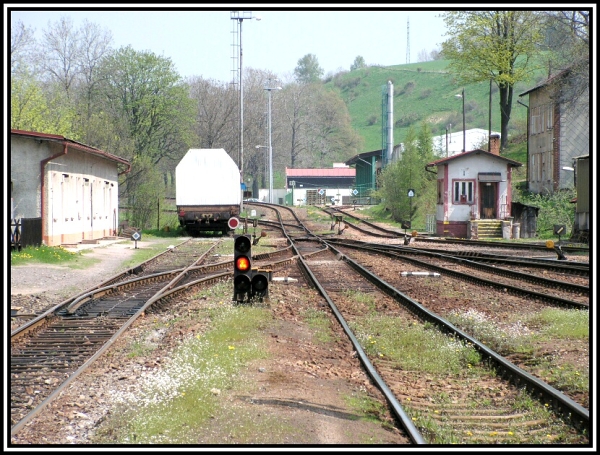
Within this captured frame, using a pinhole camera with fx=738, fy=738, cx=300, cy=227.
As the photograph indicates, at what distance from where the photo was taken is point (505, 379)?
795 cm

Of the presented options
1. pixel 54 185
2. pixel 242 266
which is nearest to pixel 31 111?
pixel 54 185

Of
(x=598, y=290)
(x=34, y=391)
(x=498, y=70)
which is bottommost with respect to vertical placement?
(x=34, y=391)

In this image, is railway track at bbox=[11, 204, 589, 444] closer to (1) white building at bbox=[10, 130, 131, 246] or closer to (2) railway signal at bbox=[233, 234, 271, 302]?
(2) railway signal at bbox=[233, 234, 271, 302]

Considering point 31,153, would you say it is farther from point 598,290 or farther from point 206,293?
point 598,290

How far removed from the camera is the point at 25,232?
22375 millimetres

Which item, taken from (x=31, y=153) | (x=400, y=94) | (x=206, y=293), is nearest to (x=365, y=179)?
(x=31, y=153)

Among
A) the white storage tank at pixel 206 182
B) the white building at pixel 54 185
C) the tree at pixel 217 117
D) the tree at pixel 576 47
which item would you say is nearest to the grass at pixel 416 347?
the white building at pixel 54 185

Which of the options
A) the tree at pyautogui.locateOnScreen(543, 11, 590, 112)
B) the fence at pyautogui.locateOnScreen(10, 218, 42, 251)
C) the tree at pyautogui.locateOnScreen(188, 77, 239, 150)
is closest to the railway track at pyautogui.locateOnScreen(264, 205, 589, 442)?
the fence at pyautogui.locateOnScreen(10, 218, 42, 251)

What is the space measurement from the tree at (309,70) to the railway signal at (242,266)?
182 metres

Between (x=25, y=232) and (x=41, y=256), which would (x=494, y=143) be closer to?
(x=25, y=232)

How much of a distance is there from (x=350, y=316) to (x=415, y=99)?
15108 centimetres

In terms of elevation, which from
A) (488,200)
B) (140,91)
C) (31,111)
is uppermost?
(140,91)

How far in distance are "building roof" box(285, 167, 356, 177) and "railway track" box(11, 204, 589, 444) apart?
67008 mm

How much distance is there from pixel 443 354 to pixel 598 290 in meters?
3.88
